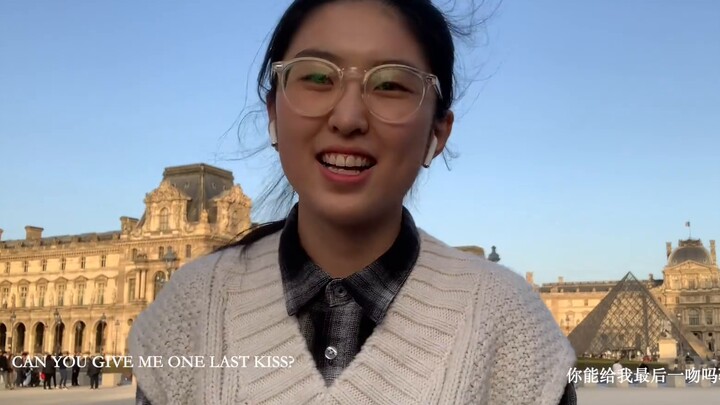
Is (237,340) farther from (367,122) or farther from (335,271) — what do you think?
(367,122)

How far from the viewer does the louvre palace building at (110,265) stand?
59062 mm

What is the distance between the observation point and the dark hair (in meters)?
2.10

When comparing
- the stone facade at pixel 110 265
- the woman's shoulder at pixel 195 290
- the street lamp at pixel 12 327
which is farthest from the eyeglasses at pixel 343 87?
the street lamp at pixel 12 327

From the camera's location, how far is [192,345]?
2021mm

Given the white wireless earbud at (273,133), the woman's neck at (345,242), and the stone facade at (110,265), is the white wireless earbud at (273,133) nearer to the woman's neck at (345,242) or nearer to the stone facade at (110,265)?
the woman's neck at (345,242)

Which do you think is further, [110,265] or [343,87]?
[110,265]

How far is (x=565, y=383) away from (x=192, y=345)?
1022 millimetres

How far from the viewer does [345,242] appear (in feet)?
6.75

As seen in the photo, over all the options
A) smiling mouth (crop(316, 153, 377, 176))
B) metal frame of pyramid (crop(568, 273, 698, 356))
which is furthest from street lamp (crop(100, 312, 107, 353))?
smiling mouth (crop(316, 153, 377, 176))

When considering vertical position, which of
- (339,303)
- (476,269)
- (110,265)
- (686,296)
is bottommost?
(339,303)

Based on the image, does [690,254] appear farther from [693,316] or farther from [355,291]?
[355,291]

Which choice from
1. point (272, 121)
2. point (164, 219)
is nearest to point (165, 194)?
point (164, 219)

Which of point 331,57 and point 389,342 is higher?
point 331,57

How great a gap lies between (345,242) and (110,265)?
65.3m
